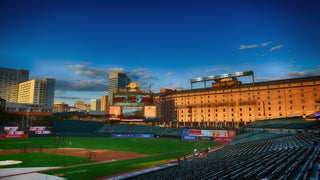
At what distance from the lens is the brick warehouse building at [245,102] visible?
9644 cm

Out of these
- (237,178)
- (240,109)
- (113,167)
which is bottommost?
(113,167)

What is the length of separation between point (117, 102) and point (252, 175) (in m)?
92.9

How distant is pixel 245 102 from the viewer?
4405 inches

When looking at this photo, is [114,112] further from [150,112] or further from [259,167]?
[259,167]

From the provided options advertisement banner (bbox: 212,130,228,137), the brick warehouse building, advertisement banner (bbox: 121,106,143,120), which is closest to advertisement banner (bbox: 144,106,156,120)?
advertisement banner (bbox: 121,106,143,120)

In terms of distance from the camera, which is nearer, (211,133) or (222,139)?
(222,139)

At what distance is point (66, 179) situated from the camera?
84.1 ft

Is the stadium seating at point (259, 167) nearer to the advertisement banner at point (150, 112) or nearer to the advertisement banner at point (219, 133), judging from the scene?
the advertisement banner at point (219, 133)

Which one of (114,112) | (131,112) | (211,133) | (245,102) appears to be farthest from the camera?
(245,102)

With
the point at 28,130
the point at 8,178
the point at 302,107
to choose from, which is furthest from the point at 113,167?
the point at 302,107

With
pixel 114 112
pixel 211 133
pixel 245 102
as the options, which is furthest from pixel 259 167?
pixel 245 102

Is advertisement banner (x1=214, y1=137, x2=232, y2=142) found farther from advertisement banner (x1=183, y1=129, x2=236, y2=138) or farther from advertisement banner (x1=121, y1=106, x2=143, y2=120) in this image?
advertisement banner (x1=121, y1=106, x2=143, y2=120)

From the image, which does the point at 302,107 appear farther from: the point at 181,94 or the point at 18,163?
the point at 18,163

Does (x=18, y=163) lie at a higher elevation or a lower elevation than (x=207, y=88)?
lower
